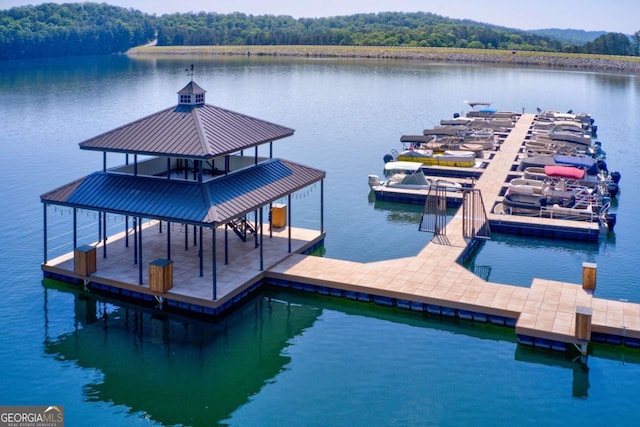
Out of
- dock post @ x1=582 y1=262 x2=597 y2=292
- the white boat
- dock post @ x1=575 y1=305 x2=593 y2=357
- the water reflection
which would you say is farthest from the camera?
the white boat

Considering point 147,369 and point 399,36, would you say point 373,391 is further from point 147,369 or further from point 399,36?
point 399,36

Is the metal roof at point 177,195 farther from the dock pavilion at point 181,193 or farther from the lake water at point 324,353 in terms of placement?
the lake water at point 324,353

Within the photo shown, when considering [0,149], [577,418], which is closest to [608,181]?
[577,418]

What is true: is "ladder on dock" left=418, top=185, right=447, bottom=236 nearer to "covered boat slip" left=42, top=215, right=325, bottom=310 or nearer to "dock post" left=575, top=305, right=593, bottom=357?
"covered boat slip" left=42, top=215, right=325, bottom=310

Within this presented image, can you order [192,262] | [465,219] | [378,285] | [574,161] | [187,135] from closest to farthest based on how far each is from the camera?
[378,285] → [187,135] → [192,262] → [465,219] → [574,161]

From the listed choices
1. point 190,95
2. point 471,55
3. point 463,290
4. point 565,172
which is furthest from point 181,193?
point 471,55

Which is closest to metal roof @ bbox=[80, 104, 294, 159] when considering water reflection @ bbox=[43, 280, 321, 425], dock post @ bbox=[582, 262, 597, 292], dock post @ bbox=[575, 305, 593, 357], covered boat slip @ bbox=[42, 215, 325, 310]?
covered boat slip @ bbox=[42, 215, 325, 310]

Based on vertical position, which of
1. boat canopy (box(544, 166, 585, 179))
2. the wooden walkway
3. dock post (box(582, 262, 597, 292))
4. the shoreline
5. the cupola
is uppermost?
the shoreline

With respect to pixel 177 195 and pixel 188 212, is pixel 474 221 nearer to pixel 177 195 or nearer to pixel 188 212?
pixel 177 195
